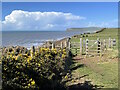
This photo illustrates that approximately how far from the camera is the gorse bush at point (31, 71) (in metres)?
4.59

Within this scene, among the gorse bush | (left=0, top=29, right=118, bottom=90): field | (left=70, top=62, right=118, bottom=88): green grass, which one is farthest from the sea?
the gorse bush

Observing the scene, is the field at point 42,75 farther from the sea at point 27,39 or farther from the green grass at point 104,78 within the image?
the sea at point 27,39

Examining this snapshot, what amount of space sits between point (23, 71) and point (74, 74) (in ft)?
12.4

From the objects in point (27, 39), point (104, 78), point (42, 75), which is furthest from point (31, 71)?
point (27, 39)

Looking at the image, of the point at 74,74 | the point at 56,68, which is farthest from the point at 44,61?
the point at 74,74

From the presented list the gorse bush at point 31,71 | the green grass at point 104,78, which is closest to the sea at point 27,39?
the green grass at point 104,78

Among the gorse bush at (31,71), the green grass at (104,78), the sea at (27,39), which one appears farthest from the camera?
the sea at (27,39)

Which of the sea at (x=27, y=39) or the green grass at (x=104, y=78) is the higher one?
the sea at (x=27, y=39)

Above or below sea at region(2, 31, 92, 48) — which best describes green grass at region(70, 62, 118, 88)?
below

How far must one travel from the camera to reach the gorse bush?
4.59 meters

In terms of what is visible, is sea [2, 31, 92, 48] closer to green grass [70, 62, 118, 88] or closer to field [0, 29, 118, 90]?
green grass [70, 62, 118, 88]

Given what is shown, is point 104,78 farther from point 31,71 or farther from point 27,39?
point 27,39

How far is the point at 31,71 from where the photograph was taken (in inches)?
212

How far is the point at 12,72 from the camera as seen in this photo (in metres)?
4.67
